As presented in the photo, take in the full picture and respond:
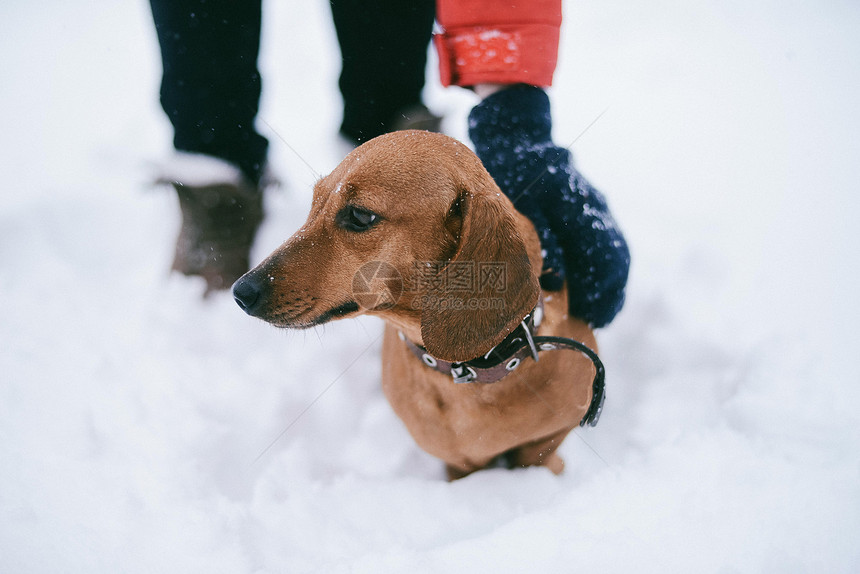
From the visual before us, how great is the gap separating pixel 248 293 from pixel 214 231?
1154 mm

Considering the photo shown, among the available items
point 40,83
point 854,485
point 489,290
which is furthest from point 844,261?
point 40,83

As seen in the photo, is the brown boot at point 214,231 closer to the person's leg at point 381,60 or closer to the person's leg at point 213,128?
the person's leg at point 213,128

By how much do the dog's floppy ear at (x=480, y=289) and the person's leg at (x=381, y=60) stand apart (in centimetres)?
114

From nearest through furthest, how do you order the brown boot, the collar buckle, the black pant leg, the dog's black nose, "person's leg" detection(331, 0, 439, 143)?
the dog's black nose < the collar buckle < the black pant leg < "person's leg" detection(331, 0, 439, 143) < the brown boot

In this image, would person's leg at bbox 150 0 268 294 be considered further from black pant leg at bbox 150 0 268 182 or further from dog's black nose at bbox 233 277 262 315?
dog's black nose at bbox 233 277 262 315

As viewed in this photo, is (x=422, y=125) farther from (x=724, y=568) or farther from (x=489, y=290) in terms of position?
(x=724, y=568)

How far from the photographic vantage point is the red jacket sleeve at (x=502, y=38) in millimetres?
1541

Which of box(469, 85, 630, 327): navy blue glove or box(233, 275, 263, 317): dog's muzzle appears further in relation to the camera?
box(469, 85, 630, 327): navy blue glove

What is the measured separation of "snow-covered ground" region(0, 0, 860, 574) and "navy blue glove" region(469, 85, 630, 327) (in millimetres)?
631

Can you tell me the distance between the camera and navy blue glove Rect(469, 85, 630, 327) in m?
1.42

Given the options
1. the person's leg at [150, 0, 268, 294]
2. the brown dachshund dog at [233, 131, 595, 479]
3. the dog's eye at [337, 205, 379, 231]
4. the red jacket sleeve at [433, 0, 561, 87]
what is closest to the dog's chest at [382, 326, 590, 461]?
the brown dachshund dog at [233, 131, 595, 479]

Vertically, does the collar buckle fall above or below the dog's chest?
above

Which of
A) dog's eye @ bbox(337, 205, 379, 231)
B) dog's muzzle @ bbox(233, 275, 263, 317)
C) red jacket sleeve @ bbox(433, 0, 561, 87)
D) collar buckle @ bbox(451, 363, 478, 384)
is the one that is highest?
red jacket sleeve @ bbox(433, 0, 561, 87)

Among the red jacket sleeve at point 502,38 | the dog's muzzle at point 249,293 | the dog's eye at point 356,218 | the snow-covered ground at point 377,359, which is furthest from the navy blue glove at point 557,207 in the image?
the dog's muzzle at point 249,293
